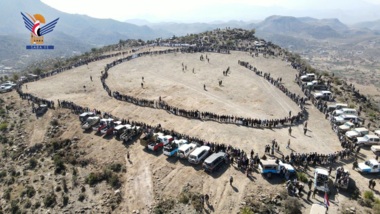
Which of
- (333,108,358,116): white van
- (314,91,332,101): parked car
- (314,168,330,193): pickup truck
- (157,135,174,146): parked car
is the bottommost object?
(314,168,330,193): pickup truck

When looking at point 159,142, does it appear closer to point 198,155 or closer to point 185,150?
point 185,150

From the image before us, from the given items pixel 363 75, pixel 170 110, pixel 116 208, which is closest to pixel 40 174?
pixel 116 208

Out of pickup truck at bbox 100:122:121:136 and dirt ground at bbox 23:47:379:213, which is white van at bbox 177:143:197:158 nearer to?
dirt ground at bbox 23:47:379:213

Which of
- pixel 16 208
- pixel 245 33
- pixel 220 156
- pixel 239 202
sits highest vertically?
pixel 245 33

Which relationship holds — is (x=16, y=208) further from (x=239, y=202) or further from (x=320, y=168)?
(x=320, y=168)

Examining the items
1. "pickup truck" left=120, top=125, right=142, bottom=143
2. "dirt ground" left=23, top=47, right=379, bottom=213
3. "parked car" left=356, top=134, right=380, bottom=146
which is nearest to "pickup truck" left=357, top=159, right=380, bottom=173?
"dirt ground" left=23, top=47, right=379, bottom=213

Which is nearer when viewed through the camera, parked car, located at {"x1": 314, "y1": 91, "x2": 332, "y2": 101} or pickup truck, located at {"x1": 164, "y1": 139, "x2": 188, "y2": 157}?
pickup truck, located at {"x1": 164, "y1": 139, "x2": 188, "y2": 157}

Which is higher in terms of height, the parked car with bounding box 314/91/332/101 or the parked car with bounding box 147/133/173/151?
the parked car with bounding box 314/91/332/101

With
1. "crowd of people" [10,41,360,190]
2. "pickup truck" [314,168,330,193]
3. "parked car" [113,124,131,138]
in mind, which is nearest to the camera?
"pickup truck" [314,168,330,193]
